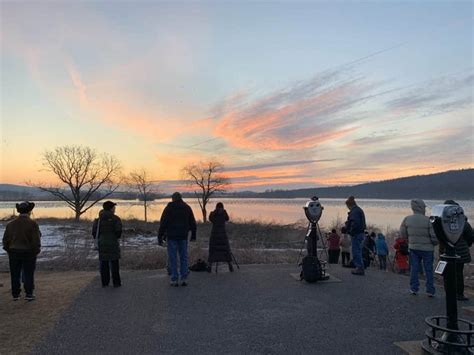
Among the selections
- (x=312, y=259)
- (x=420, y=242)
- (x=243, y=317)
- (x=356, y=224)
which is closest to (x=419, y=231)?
(x=420, y=242)

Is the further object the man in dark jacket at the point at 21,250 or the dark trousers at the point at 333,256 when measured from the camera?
the dark trousers at the point at 333,256

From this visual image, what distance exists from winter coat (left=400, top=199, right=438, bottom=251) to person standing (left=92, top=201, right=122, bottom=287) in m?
5.51

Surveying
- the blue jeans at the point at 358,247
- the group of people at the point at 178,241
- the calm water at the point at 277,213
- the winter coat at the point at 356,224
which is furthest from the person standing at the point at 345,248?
the calm water at the point at 277,213

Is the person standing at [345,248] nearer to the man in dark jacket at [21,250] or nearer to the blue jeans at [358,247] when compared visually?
the blue jeans at [358,247]

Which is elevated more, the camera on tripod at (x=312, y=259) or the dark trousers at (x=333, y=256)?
the camera on tripod at (x=312, y=259)

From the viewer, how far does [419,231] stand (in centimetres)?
689

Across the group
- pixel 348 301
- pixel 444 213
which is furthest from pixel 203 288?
pixel 444 213

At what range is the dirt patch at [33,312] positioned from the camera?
4854mm

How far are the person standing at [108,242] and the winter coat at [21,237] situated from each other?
3.97 feet

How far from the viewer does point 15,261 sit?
6895mm

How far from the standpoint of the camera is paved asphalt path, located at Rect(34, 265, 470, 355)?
4.66 meters

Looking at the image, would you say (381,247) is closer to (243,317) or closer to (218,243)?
(218,243)

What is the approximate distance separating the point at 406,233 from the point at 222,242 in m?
4.12

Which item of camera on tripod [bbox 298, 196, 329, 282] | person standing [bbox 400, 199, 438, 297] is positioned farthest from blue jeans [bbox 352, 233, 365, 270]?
person standing [bbox 400, 199, 438, 297]
